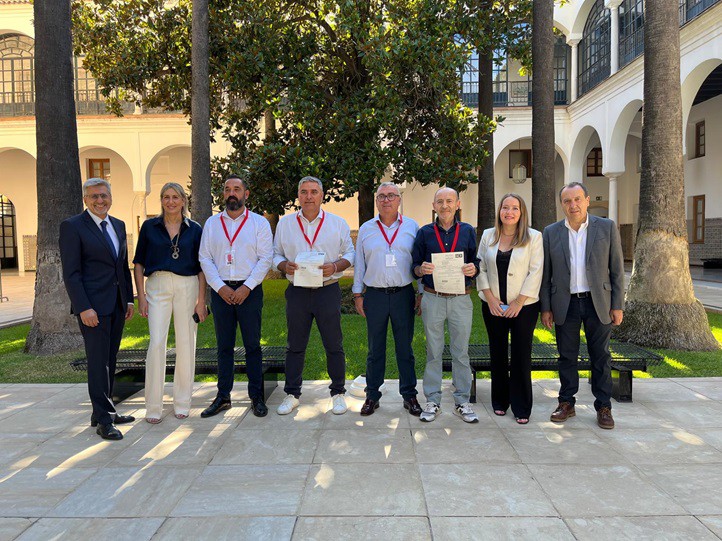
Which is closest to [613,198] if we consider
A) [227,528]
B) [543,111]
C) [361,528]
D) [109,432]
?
[543,111]

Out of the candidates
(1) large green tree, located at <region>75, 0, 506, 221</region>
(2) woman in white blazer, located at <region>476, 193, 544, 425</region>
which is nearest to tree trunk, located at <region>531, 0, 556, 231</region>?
(1) large green tree, located at <region>75, 0, 506, 221</region>

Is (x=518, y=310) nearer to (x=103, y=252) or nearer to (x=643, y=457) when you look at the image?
(x=643, y=457)

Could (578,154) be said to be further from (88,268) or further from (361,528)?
(361,528)

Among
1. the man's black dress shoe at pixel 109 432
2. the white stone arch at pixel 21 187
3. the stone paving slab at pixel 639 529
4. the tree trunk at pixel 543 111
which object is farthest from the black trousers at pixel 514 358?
the white stone arch at pixel 21 187

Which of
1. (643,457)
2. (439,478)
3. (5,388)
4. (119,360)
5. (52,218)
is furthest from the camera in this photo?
(52,218)

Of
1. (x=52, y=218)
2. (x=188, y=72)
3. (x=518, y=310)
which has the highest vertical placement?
(x=188, y=72)

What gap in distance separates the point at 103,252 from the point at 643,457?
165 inches

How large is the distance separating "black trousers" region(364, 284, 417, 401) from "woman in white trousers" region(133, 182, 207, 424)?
144 cm

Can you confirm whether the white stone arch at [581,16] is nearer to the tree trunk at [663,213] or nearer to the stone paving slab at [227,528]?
the tree trunk at [663,213]

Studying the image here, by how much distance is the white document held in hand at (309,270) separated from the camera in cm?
438

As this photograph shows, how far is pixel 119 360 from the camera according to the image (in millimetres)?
5188

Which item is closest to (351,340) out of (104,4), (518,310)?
(518,310)

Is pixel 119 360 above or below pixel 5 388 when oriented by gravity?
above

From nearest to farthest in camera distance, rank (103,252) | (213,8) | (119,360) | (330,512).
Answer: (330,512)
(103,252)
(119,360)
(213,8)
